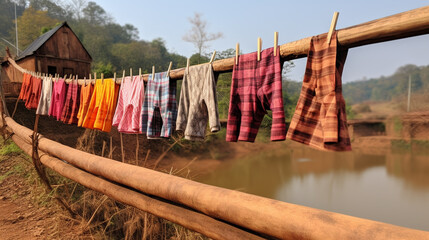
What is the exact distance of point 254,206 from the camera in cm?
107

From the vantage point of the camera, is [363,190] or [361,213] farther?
[363,190]

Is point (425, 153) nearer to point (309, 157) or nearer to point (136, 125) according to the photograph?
point (309, 157)

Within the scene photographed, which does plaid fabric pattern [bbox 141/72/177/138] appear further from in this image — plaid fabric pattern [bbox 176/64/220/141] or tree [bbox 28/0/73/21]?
tree [bbox 28/0/73/21]

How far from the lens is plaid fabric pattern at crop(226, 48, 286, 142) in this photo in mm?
1516

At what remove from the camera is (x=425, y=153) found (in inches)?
754

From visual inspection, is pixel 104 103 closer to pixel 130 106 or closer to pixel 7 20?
pixel 130 106

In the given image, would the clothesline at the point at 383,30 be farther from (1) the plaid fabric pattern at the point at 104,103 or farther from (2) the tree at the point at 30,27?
(2) the tree at the point at 30,27

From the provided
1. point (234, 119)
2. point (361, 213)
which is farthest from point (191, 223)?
point (361, 213)

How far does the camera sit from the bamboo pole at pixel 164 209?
1.23 metres

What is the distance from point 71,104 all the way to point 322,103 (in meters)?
4.15

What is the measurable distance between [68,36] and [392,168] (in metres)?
21.9

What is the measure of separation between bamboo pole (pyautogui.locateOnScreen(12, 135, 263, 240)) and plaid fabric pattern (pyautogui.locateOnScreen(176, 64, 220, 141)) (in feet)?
1.98

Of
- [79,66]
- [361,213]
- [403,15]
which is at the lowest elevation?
[361,213]

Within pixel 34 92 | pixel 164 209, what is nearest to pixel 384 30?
pixel 164 209
